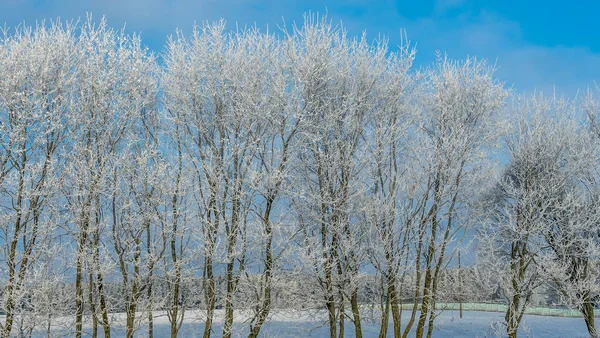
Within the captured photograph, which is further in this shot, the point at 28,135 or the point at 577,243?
the point at 577,243

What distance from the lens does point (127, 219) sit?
17.9 m

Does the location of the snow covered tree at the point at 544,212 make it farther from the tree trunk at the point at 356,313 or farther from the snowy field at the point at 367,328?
the tree trunk at the point at 356,313

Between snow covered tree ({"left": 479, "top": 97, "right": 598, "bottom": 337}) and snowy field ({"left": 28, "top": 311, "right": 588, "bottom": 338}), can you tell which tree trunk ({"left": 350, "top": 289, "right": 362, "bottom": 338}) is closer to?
snowy field ({"left": 28, "top": 311, "right": 588, "bottom": 338})

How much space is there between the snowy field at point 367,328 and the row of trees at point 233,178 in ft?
2.13

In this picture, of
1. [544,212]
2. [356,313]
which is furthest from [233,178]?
[544,212]

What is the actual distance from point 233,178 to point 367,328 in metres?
14.4

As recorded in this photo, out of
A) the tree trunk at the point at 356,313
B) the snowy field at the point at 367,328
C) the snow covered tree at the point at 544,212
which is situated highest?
the snow covered tree at the point at 544,212

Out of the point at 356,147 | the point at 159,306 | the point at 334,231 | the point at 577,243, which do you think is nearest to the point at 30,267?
the point at 159,306

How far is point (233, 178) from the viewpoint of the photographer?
19.4 meters

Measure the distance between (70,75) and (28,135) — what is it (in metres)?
2.54

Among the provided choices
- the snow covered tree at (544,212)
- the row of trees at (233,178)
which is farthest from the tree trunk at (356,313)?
the snow covered tree at (544,212)

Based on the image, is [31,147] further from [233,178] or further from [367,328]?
[367,328]

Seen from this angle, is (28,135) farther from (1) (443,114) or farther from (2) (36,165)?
(1) (443,114)

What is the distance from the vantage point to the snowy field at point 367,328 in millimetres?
18891
